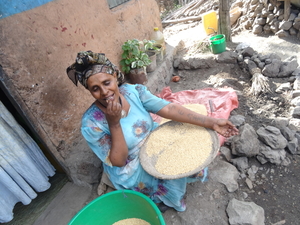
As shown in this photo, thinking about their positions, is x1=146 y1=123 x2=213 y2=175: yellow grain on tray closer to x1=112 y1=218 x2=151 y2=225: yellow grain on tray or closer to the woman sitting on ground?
the woman sitting on ground

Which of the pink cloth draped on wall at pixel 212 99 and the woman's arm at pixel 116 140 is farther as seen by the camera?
the pink cloth draped on wall at pixel 212 99

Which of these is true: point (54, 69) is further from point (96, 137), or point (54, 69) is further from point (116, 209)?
point (116, 209)

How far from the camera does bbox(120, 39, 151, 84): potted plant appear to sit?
10.7 feet

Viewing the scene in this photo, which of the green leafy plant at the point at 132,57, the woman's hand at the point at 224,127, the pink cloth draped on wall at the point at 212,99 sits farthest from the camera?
the green leafy plant at the point at 132,57

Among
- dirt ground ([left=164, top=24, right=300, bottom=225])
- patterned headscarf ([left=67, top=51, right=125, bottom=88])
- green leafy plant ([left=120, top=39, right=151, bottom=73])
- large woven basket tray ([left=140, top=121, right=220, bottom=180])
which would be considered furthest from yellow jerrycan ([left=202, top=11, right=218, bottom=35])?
patterned headscarf ([left=67, top=51, right=125, bottom=88])

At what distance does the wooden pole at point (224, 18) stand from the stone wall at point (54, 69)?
2.97 m

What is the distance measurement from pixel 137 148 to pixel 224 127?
2.46 feet

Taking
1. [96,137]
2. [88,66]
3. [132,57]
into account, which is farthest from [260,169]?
[132,57]

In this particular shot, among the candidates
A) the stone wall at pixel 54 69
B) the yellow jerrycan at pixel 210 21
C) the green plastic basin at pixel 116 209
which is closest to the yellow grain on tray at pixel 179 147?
the green plastic basin at pixel 116 209

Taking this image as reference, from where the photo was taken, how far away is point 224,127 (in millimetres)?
1696

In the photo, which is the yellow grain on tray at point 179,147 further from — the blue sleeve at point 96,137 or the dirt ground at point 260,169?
the dirt ground at point 260,169

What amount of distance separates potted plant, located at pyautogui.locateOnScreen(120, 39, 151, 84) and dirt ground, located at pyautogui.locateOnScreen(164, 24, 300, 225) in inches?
43.9

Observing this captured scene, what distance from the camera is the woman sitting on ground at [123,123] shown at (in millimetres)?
1468

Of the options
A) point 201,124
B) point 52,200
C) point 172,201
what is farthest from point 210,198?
point 52,200
